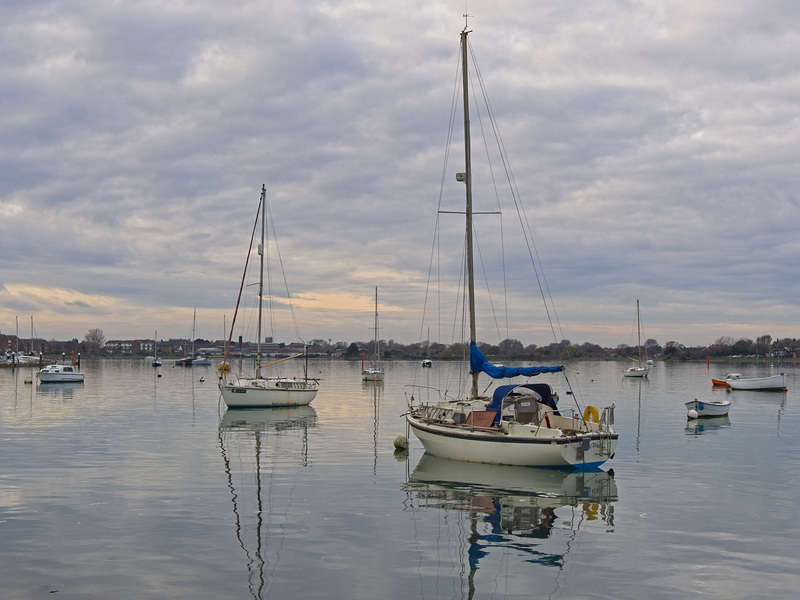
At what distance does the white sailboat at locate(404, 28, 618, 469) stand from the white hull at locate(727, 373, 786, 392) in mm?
69559

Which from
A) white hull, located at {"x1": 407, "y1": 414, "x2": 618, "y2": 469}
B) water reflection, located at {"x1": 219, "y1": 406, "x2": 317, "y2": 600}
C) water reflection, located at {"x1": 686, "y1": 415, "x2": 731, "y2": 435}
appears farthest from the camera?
water reflection, located at {"x1": 686, "y1": 415, "x2": 731, "y2": 435}

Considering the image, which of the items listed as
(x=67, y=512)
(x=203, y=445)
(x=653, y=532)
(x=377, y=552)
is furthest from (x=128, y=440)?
(x=653, y=532)

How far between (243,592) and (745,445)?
3316 centimetres

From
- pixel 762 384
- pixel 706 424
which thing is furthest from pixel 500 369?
pixel 762 384

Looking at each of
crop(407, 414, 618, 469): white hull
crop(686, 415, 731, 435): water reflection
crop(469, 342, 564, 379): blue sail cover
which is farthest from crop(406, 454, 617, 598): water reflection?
crop(686, 415, 731, 435): water reflection

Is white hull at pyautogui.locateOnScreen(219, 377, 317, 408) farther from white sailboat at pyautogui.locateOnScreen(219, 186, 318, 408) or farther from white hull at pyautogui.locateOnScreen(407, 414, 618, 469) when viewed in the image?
white hull at pyautogui.locateOnScreen(407, 414, 618, 469)

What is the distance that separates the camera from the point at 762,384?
92.5 m

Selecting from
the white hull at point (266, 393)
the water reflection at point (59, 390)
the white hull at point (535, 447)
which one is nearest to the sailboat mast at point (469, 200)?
the white hull at point (535, 447)

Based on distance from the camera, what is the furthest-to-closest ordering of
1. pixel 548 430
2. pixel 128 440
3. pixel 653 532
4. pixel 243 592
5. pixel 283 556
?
pixel 128 440, pixel 548 430, pixel 653 532, pixel 283 556, pixel 243 592

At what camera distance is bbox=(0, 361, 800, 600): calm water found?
52.6 ft

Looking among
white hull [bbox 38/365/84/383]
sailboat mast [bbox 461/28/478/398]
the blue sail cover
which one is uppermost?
sailboat mast [bbox 461/28/478/398]

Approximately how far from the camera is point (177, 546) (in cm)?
1862

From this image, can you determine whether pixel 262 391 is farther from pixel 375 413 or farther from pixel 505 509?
pixel 505 509

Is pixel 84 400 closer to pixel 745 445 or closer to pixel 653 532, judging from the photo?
pixel 745 445
